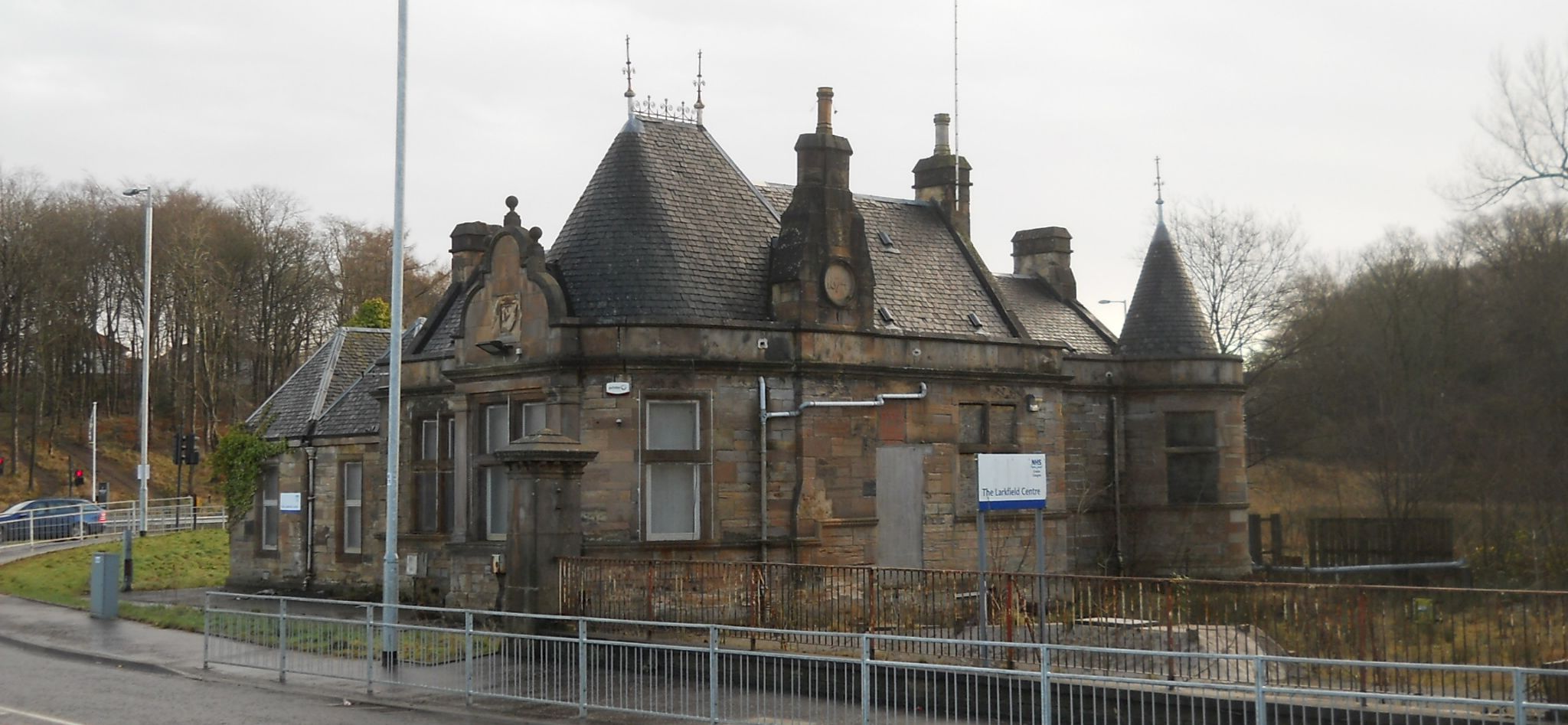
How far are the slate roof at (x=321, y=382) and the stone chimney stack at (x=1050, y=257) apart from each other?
15943mm

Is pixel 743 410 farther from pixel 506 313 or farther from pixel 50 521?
pixel 50 521

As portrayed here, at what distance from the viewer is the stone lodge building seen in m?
21.4

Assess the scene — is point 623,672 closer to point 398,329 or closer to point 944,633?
point 944,633

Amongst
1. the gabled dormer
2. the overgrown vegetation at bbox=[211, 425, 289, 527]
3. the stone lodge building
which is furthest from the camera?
the overgrown vegetation at bbox=[211, 425, 289, 527]

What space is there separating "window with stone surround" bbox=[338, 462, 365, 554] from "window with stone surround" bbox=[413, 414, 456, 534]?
12.2 ft

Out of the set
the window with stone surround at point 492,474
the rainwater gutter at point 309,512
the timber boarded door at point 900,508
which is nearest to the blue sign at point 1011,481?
the timber boarded door at point 900,508

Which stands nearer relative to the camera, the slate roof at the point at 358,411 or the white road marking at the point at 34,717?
the white road marking at the point at 34,717

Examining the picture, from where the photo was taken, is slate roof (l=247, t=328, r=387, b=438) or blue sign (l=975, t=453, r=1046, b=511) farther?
slate roof (l=247, t=328, r=387, b=438)

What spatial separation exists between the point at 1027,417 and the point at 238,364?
172 feet

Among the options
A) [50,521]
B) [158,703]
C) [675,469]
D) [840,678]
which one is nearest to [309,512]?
[675,469]

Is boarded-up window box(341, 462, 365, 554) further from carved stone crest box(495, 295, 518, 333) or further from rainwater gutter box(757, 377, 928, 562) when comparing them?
rainwater gutter box(757, 377, 928, 562)

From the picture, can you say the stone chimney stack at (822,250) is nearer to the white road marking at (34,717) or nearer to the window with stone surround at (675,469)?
the window with stone surround at (675,469)

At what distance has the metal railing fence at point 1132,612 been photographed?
1454cm

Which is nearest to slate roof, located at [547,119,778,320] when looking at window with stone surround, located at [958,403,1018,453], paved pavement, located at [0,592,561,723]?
window with stone surround, located at [958,403,1018,453]
